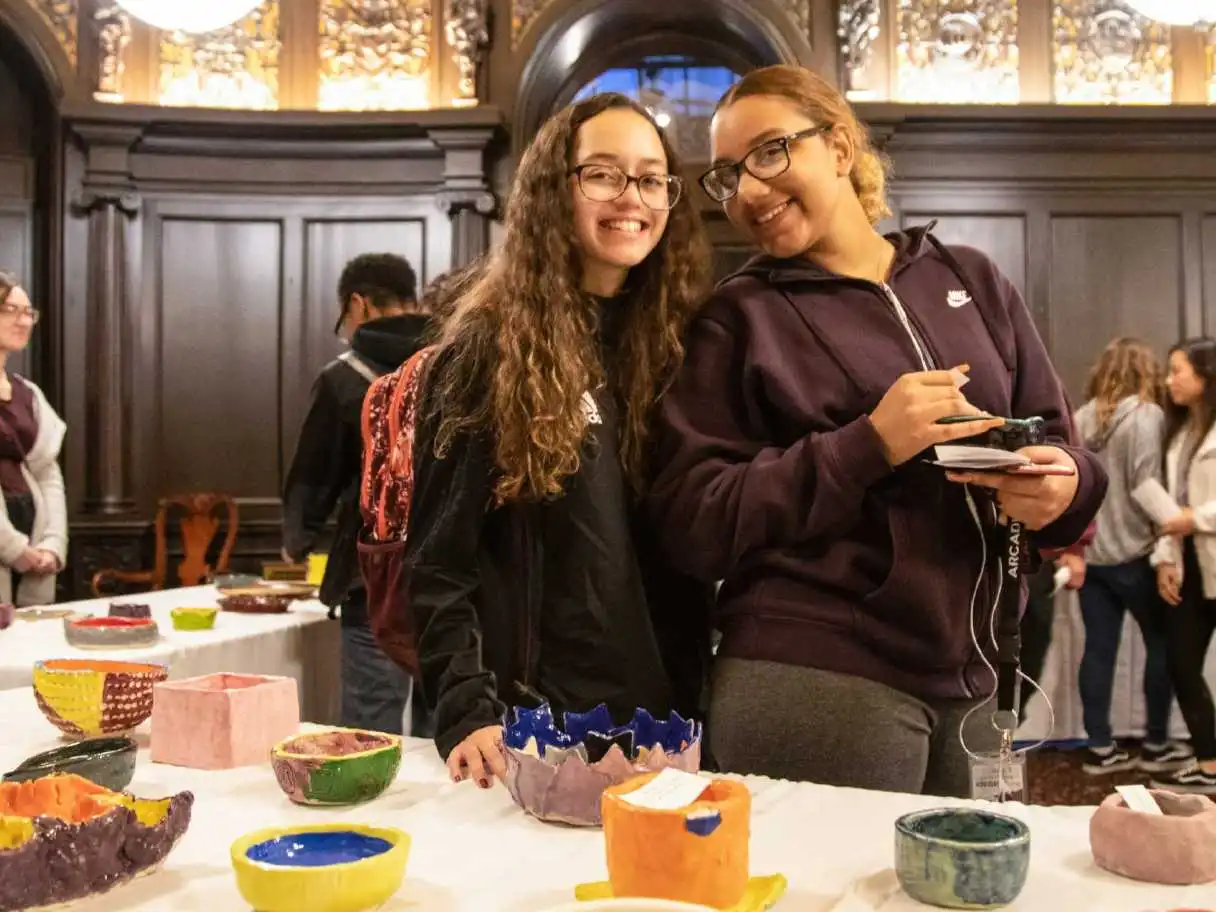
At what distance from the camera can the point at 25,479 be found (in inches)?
149

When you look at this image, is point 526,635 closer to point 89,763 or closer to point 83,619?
point 89,763

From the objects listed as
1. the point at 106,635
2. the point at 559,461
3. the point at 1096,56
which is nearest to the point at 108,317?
the point at 106,635

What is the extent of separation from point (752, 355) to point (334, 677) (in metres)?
1.97

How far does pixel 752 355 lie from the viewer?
156 centimetres

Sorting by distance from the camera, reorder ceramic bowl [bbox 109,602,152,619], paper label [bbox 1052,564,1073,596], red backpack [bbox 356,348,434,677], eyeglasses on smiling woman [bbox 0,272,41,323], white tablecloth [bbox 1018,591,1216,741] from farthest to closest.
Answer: white tablecloth [bbox 1018,591,1216,741] → paper label [bbox 1052,564,1073,596] → eyeglasses on smiling woman [bbox 0,272,41,323] → ceramic bowl [bbox 109,602,152,619] → red backpack [bbox 356,348,434,677]

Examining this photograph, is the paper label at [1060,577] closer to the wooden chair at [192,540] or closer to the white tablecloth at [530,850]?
the white tablecloth at [530,850]

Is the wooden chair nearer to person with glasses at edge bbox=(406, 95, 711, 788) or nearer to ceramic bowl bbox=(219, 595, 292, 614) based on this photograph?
ceramic bowl bbox=(219, 595, 292, 614)

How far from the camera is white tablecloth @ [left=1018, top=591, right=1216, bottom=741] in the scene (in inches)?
200

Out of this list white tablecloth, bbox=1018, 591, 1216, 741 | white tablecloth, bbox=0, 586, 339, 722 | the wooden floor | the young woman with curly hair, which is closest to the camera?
white tablecloth, bbox=0, 586, 339, 722

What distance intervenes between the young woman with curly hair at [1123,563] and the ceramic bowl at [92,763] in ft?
13.0

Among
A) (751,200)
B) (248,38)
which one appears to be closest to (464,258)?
(248,38)

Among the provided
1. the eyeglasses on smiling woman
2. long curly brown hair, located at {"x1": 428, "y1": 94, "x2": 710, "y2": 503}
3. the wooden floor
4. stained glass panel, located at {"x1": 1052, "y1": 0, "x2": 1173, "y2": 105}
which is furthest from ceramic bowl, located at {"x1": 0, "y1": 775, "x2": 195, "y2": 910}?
stained glass panel, located at {"x1": 1052, "y1": 0, "x2": 1173, "y2": 105}

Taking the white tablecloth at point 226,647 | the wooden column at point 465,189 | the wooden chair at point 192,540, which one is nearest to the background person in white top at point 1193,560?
the white tablecloth at point 226,647

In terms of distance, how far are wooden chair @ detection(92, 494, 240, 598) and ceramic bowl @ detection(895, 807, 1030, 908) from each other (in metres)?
5.40
